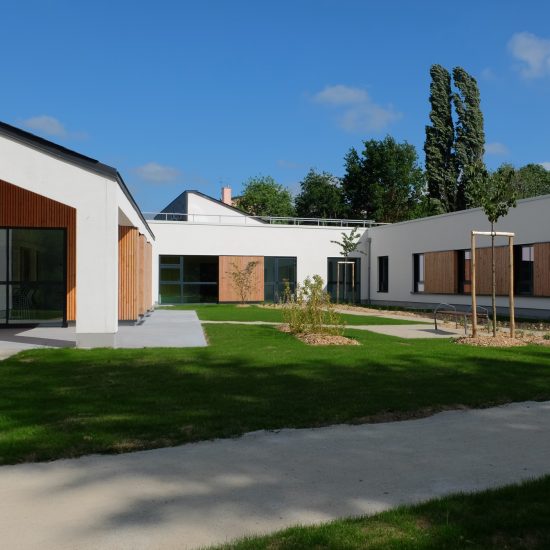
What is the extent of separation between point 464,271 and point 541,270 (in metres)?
4.93

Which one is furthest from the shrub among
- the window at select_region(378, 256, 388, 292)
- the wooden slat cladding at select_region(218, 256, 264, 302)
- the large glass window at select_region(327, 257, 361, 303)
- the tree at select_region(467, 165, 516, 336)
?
the large glass window at select_region(327, 257, 361, 303)

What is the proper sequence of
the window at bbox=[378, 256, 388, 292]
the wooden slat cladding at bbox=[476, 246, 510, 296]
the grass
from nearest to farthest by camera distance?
the grass → the wooden slat cladding at bbox=[476, 246, 510, 296] → the window at bbox=[378, 256, 388, 292]

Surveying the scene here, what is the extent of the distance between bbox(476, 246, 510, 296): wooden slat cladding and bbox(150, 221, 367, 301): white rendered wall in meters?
9.64

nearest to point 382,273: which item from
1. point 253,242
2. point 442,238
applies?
point 442,238

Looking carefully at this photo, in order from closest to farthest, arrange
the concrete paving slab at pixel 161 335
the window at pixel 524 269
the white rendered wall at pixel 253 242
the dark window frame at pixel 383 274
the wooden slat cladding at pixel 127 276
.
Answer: the concrete paving slab at pixel 161 335 → the wooden slat cladding at pixel 127 276 → the window at pixel 524 269 → the white rendered wall at pixel 253 242 → the dark window frame at pixel 383 274

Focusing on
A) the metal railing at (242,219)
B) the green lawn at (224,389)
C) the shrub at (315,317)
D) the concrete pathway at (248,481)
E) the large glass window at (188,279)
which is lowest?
the concrete pathway at (248,481)

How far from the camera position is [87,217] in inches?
433

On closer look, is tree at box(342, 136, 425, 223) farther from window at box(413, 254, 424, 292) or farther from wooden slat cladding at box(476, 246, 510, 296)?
wooden slat cladding at box(476, 246, 510, 296)

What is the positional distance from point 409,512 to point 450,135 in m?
41.7

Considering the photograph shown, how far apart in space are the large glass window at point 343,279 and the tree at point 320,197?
26.9m

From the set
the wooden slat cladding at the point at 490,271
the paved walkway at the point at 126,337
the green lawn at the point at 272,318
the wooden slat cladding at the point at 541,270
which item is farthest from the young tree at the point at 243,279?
the wooden slat cladding at the point at 541,270

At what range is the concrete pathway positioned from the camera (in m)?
3.21

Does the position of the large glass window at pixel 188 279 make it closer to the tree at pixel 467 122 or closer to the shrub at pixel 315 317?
the shrub at pixel 315 317

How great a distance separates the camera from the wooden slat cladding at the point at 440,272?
996 inches
